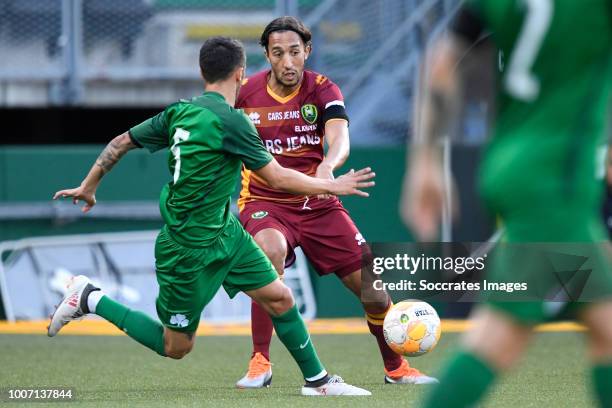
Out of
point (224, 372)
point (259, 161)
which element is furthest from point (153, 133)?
point (224, 372)

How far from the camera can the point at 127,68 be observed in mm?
14406

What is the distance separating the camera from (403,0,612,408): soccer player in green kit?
3.72 m

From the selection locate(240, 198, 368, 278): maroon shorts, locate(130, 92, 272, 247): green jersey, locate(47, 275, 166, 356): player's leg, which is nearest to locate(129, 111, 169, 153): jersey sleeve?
locate(130, 92, 272, 247): green jersey

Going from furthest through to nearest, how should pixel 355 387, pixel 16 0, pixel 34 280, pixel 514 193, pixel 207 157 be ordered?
pixel 16 0, pixel 34 280, pixel 355 387, pixel 207 157, pixel 514 193

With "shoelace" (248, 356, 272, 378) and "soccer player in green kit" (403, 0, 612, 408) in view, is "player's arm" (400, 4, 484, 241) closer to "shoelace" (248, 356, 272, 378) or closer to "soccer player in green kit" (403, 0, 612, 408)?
"soccer player in green kit" (403, 0, 612, 408)

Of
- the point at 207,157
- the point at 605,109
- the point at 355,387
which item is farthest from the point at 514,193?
the point at 355,387

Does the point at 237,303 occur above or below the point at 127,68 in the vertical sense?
below

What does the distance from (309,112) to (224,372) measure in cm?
184

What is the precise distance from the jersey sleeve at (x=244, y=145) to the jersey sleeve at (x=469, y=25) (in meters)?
2.45

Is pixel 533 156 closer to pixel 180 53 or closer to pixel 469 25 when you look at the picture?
pixel 469 25

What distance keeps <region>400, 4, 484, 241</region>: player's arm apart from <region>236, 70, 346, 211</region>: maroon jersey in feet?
12.2

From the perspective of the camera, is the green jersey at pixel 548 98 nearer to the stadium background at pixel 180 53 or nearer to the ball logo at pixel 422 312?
the ball logo at pixel 422 312

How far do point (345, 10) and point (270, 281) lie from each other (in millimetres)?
8480

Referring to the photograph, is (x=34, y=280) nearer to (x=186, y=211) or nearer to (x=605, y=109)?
(x=186, y=211)
